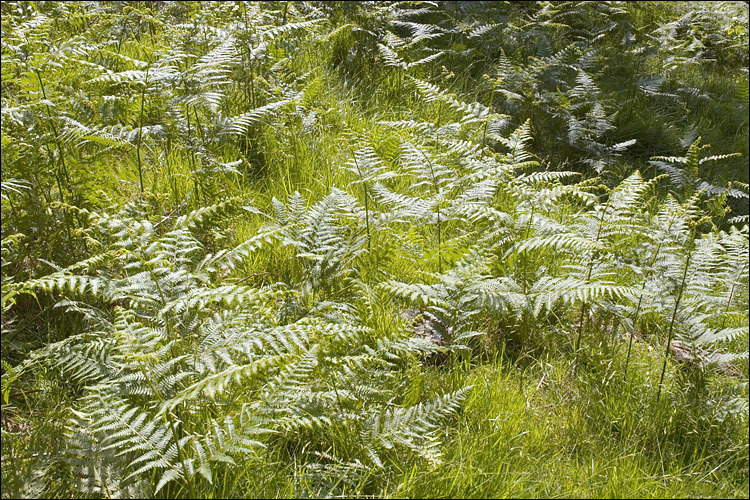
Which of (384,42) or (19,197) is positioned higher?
(384,42)

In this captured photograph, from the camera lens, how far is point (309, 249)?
3.23 m

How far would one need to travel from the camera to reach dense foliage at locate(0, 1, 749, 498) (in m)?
2.26

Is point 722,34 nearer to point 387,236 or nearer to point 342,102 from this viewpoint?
point 342,102

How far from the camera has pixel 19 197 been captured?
3.15 m

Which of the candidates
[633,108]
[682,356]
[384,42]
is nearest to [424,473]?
[682,356]

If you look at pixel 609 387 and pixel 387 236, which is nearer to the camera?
pixel 609 387

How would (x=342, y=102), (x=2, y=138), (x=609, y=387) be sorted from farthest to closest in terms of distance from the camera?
(x=342, y=102) → (x=609, y=387) → (x=2, y=138)

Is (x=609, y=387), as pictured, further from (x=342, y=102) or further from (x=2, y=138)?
(x=342, y=102)

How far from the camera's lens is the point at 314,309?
285cm

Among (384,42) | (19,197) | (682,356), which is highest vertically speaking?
(384,42)

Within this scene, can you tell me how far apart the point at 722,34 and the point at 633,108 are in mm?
3050

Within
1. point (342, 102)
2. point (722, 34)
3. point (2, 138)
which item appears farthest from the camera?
point (722, 34)

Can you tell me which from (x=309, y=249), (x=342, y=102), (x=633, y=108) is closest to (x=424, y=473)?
(x=309, y=249)

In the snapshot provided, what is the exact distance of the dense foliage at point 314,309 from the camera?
2262 mm
